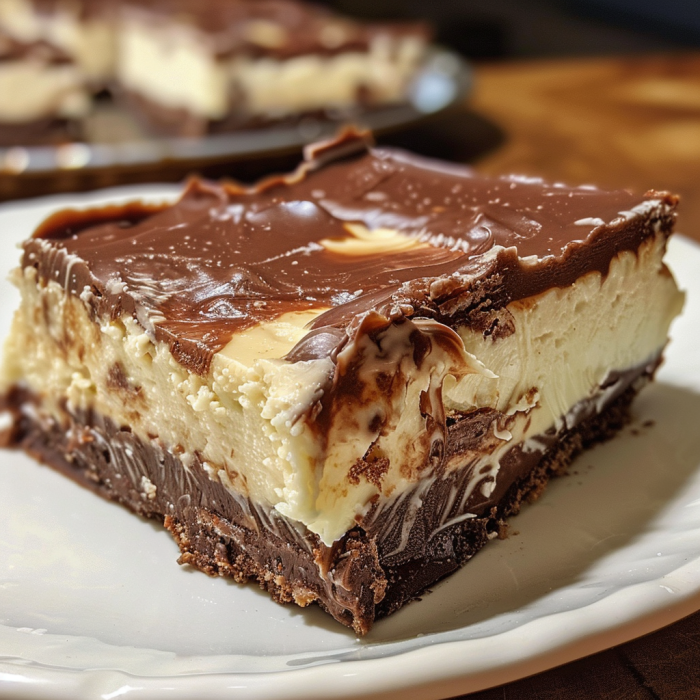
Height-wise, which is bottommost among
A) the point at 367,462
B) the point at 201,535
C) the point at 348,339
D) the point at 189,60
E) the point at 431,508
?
the point at 189,60

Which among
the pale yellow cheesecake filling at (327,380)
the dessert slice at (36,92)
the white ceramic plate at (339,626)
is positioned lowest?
the dessert slice at (36,92)

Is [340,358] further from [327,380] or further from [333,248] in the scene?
[333,248]

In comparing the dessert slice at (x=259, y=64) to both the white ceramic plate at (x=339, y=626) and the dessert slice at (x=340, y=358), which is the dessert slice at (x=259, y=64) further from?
the white ceramic plate at (x=339, y=626)

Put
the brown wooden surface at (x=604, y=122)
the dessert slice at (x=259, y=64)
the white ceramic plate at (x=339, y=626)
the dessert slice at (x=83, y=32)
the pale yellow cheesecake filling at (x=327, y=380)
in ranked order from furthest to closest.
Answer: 1. the dessert slice at (x=83, y=32)
2. the dessert slice at (x=259, y=64)
3. the brown wooden surface at (x=604, y=122)
4. the pale yellow cheesecake filling at (x=327, y=380)
5. the white ceramic plate at (x=339, y=626)

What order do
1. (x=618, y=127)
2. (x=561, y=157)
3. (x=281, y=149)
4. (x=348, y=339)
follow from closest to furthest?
(x=348, y=339), (x=281, y=149), (x=561, y=157), (x=618, y=127)

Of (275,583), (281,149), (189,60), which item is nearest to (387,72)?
(189,60)

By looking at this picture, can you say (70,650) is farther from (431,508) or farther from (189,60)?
(189,60)

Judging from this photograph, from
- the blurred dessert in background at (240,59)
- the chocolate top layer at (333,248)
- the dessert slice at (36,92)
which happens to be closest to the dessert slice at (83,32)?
the blurred dessert in background at (240,59)
